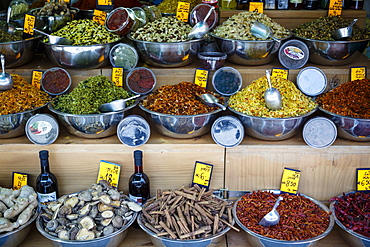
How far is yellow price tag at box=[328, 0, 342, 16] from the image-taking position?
9.59 feet

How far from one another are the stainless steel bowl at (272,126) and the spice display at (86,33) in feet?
3.60

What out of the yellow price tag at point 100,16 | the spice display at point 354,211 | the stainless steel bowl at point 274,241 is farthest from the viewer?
the yellow price tag at point 100,16

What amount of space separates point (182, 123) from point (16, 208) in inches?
36.4

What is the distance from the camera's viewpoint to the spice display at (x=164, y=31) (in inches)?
98.8

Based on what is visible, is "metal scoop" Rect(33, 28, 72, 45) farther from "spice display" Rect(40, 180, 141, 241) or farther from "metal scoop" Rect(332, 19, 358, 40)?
"metal scoop" Rect(332, 19, 358, 40)

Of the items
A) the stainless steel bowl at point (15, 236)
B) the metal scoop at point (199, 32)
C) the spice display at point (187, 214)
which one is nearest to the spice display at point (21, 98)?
the stainless steel bowl at point (15, 236)

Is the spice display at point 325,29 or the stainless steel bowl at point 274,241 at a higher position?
the spice display at point 325,29

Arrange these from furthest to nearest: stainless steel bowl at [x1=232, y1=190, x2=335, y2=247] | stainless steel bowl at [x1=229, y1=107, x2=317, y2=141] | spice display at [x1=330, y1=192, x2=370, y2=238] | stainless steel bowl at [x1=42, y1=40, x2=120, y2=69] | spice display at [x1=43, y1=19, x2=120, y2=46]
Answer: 1. spice display at [x1=43, y1=19, x2=120, y2=46]
2. stainless steel bowl at [x1=42, y1=40, x2=120, y2=69]
3. stainless steel bowl at [x1=229, y1=107, x2=317, y2=141]
4. spice display at [x1=330, y1=192, x2=370, y2=238]
5. stainless steel bowl at [x1=232, y1=190, x2=335, y2=247]

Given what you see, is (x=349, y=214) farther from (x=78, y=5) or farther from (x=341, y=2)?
(x=78, y=5)

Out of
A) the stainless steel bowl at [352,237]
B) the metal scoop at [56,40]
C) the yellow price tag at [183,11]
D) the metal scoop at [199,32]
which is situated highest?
the yellow price tag at [183,11]

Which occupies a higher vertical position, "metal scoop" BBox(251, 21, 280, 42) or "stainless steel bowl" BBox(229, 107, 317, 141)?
"metal scoop" BBox(251, 21, 280, 42)

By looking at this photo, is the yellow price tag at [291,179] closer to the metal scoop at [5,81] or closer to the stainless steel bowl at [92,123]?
the stainless steel bowl at [92,123]

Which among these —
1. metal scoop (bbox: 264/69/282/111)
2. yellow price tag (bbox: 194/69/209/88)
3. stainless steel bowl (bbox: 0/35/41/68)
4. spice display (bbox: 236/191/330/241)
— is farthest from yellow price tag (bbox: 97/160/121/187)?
stainless steel bowl (bbox: 0/35/41/68)

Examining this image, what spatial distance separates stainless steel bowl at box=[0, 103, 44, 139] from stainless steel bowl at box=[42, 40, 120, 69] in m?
0.44
